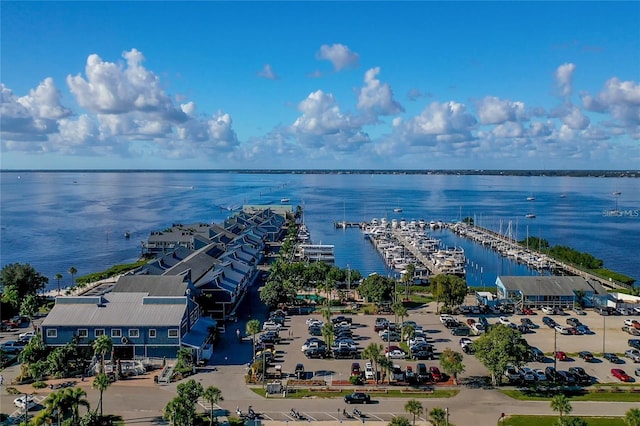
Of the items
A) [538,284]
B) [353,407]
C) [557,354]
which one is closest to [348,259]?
[538,284]

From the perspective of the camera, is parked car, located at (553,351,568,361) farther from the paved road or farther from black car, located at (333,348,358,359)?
black car, located at (333,348,358,359)

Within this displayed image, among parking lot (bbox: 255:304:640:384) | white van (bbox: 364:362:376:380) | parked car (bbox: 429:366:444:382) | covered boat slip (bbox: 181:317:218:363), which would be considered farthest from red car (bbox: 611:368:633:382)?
covered boat slip (bbox: 181:317:218:363)

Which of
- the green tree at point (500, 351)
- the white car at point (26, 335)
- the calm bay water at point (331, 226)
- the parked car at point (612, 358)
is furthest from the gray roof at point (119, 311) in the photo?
the calm bay water at point (331, 226)

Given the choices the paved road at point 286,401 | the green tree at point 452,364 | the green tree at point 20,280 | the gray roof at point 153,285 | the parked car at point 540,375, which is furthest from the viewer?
the green tree at point 20,280

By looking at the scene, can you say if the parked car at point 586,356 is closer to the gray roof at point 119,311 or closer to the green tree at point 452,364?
the green tree at point 452,364

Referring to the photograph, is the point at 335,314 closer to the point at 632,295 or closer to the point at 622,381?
the point at 622,381

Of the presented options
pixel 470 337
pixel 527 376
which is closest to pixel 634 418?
pixel 527 376
